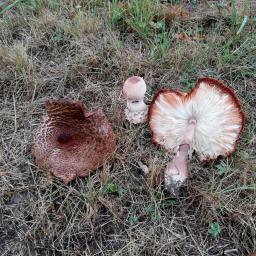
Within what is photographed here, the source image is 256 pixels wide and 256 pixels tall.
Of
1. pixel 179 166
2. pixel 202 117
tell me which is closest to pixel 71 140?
pixel 179 166

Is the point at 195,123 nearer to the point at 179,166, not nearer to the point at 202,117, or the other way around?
the point at 202,117

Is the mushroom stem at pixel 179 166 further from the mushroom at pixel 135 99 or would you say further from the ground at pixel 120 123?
the mushroom at pixel 135 99

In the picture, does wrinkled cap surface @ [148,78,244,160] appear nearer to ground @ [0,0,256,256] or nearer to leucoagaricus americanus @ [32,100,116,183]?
ground @ [0,0,256,256]

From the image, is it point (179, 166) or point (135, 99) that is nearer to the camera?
point (179, 166)

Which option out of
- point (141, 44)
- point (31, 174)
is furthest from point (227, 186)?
point (141, 44)

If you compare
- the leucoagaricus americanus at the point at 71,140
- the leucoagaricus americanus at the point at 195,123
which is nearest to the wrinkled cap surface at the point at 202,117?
the leucoagaricus americanus at the point at 195,123

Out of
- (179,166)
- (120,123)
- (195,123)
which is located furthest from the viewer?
(120,123)
